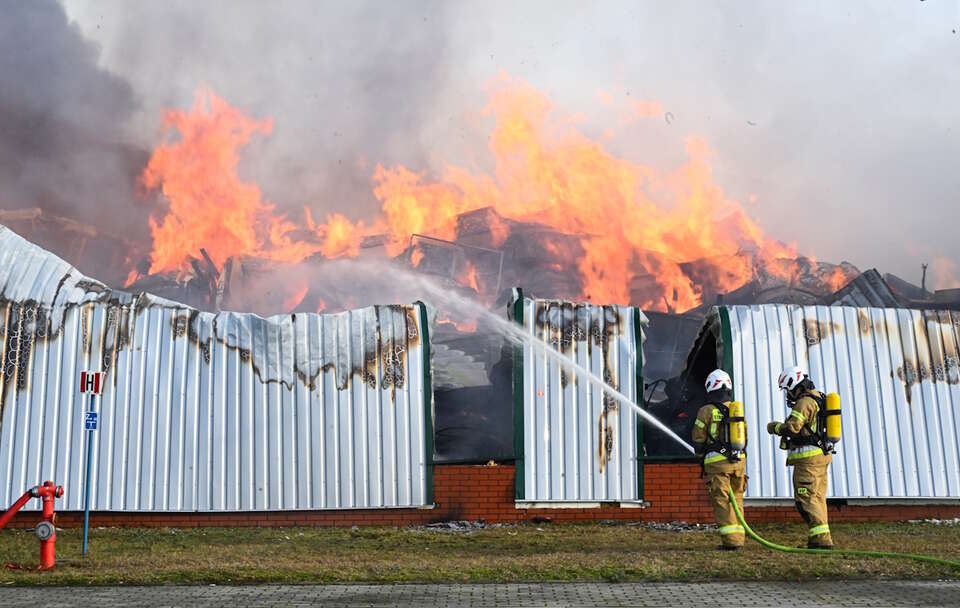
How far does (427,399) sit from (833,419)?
551 cm

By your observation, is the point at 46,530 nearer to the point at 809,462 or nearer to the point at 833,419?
the point at 809,462

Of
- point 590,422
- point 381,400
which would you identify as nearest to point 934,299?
point 590,422

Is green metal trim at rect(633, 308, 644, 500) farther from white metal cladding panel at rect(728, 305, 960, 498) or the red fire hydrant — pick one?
the red fire hydrant

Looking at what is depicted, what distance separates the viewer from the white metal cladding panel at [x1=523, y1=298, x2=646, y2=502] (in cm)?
1351

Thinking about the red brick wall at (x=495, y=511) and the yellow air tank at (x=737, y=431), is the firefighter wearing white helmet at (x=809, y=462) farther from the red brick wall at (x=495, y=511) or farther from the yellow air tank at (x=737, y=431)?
the red brick wall at (x=495, y=511)

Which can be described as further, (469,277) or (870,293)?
(469,277)

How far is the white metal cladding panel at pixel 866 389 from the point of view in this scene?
1371 centimetres

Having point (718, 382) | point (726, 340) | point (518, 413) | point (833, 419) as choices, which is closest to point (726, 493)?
point (718, 382)

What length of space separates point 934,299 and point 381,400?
1988cm

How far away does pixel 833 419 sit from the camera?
999 cm

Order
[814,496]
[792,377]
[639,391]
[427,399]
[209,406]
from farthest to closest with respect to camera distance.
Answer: [639,391], [427,399], [209,406], [792,377], [814,496]

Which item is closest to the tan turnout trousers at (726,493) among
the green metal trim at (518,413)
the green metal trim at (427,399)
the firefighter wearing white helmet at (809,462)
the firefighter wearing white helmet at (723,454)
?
the firefighter wearing white helmet at (723,454)

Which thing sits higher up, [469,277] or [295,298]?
[469,277]

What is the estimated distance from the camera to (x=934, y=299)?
27.7m
